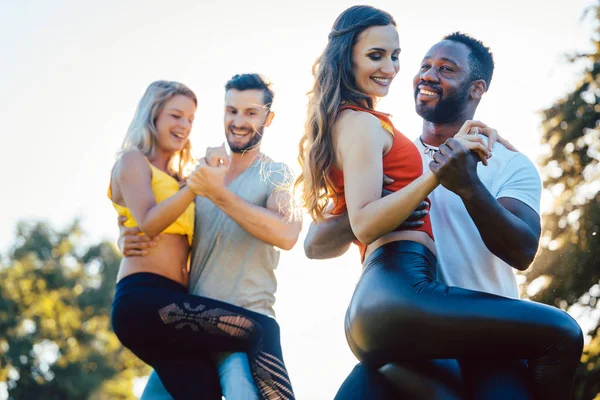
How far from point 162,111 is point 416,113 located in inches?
60.4

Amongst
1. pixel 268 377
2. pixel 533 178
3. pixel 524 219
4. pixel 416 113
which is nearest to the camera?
pixel 524 219

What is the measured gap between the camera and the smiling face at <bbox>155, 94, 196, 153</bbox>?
498 centimetres

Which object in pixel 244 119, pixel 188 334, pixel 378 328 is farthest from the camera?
pixel 244 119

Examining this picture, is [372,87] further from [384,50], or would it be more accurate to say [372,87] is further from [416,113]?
[416,113]

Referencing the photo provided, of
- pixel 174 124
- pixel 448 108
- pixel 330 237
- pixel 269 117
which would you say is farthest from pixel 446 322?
pixel 174 124

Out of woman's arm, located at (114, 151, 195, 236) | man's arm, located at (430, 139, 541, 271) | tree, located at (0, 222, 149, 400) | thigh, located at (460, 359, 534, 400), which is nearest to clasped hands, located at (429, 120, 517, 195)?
man's arm, located at (430, 139, 541, 271)

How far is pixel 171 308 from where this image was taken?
14.1 feet

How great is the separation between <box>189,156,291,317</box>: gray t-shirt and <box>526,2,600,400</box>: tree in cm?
778

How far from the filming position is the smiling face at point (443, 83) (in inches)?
171

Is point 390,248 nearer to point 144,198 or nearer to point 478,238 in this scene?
point 478,238

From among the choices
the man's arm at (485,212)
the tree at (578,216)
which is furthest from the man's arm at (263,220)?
the tree at (578,216)

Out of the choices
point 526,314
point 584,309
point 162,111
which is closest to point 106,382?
point 584,309

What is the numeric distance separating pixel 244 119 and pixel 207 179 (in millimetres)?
693

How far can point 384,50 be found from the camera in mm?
3475
